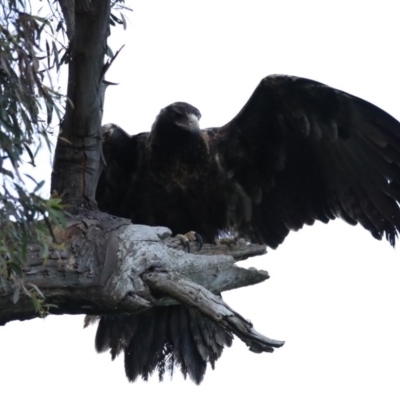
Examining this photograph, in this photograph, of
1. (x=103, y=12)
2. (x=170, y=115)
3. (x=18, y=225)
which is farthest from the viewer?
(x=170, y=115)

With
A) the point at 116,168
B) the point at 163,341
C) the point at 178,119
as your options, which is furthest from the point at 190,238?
the point at 178,119

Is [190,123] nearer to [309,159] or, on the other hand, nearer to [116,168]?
[116,168]

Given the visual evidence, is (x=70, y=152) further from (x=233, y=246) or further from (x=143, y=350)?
(x=143, y=350)

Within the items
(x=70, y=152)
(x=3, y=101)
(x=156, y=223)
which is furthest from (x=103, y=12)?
(x=156, y=223)

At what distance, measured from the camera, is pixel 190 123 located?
7316 mm

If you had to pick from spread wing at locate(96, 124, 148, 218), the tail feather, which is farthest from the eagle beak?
the tail feather

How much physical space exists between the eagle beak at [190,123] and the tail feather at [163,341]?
3.95 ft

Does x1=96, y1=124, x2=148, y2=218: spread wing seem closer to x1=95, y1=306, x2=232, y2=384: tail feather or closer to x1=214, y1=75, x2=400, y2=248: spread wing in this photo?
x1=214, y1=75, x2=400, y2=248: spread wing

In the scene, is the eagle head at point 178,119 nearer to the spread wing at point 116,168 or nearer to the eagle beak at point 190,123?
the eagle beak at point 190,123

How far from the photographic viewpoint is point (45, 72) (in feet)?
14.9

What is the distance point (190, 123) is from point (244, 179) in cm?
53

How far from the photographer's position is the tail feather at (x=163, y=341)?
6969mm

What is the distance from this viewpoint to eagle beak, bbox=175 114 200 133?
7293mm

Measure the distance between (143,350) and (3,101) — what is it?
9.82ft
